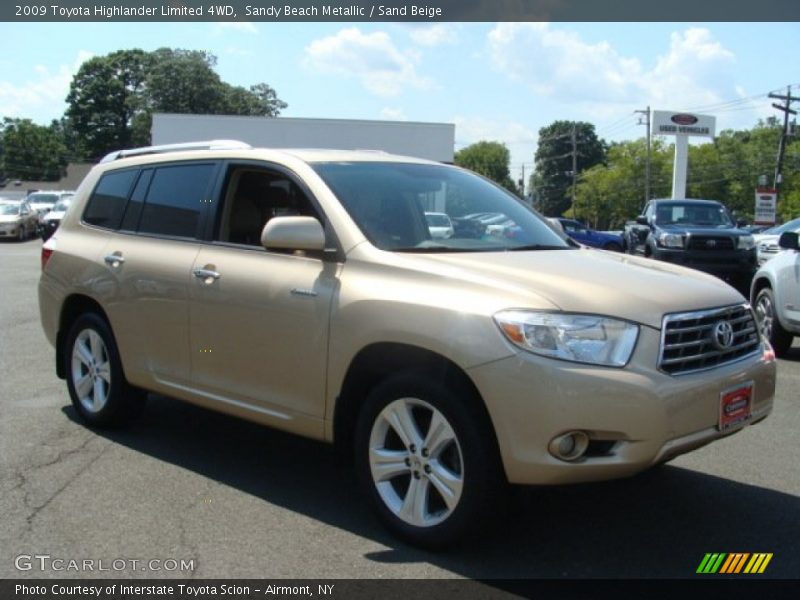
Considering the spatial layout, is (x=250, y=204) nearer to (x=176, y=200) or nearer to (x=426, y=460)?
(x=176, y=200)

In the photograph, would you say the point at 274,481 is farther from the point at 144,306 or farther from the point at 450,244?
the point at 450,244

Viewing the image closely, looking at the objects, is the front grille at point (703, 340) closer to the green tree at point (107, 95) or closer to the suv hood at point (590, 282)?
the suv hood at point (590, 282)

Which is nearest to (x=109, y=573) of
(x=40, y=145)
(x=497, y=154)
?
(x=40, y=145)

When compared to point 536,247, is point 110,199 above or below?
above

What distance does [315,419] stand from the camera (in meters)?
4.16

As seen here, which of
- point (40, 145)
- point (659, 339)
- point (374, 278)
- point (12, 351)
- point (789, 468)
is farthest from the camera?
point (40, 145)

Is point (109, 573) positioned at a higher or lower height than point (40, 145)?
lower

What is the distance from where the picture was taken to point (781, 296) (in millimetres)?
8711

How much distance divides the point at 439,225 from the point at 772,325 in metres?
5.94

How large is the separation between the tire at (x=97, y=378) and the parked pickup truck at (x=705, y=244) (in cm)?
1062

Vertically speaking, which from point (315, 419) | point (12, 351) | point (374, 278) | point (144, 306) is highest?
point (374, 278)

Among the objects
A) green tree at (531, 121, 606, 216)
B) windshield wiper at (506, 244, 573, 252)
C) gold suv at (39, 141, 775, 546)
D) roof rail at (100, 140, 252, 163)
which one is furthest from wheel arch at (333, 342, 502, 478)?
green tree at (531, 121, 606, 216)

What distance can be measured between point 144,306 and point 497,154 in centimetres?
14485

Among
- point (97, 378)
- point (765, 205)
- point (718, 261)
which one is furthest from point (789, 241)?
point (765, 205)
